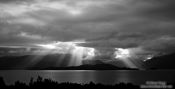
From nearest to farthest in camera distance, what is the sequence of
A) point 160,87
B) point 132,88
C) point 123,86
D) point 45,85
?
point 160,87
point 132,88
point 123,86
point 45,85

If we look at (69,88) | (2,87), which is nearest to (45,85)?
(69,88)

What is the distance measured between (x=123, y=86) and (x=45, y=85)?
1717 cm

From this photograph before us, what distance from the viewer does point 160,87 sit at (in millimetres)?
32938

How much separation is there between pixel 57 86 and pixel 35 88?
15.4ft

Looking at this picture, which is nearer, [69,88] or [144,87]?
[144,87]

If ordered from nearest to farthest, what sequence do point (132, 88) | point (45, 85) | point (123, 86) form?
1. point (132, 88)
2. point (123, 86)
3. point (45, 85)

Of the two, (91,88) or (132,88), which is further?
(91,88)

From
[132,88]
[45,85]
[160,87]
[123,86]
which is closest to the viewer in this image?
[160,87]

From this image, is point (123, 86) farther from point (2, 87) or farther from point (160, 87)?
point (2, 87)

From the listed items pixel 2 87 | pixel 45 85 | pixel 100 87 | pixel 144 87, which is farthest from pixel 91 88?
pixel 2 87

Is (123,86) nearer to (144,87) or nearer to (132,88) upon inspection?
(132,88)

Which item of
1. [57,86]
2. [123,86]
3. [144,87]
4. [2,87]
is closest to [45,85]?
[57,86]

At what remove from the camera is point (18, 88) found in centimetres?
4719

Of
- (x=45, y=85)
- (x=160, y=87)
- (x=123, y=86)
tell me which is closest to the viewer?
(x=160, y=87)
